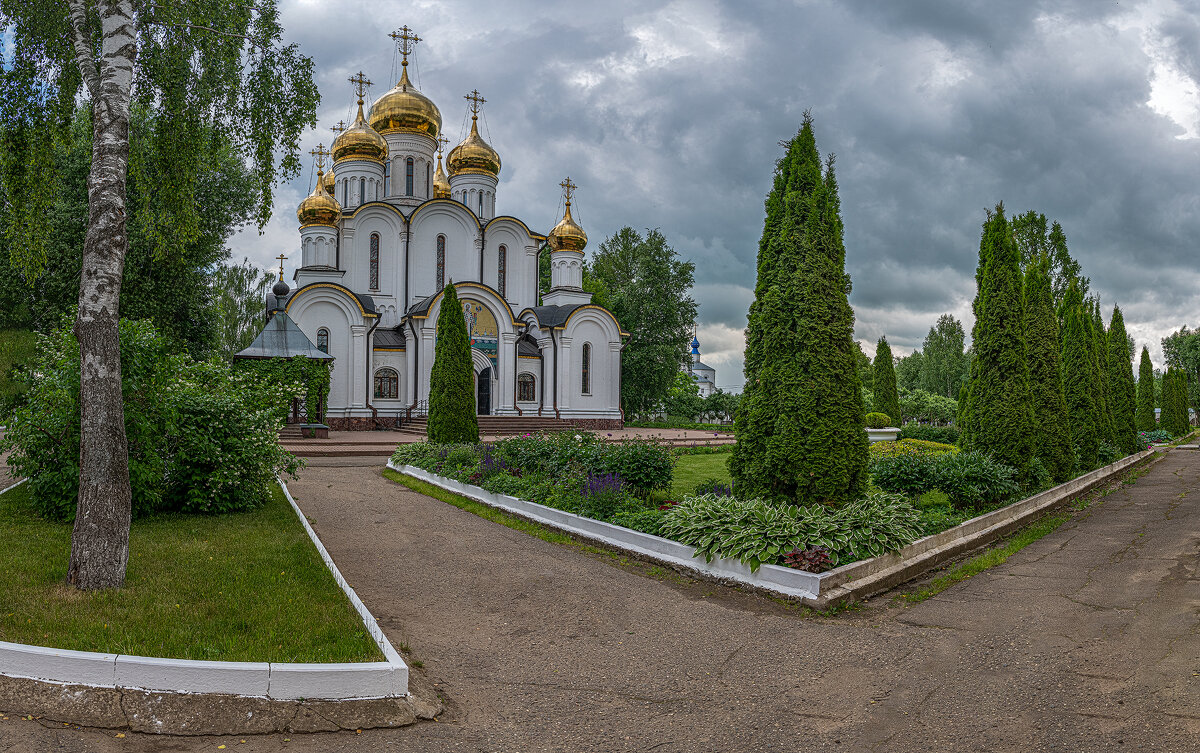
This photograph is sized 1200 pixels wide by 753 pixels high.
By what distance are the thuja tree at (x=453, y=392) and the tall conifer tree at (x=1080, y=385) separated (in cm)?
1205

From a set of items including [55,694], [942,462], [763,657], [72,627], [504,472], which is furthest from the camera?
[504,472]

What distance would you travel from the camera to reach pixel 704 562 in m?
6.51

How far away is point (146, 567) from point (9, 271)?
21.5 m

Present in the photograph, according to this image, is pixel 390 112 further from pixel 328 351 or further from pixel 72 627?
pixel 72 627

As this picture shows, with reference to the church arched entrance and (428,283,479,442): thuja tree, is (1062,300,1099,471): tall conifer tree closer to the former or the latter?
(428,283,479,442): thuja tree

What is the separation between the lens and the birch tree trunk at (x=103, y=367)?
503 cm

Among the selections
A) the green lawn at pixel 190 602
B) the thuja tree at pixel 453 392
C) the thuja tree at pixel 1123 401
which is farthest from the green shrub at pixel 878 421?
the green lawn at pixel 190 602

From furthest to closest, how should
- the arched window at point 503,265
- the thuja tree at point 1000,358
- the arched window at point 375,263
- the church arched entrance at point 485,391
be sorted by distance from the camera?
the arched window at point 503,265, the arched window at point 375,263, the church arched entrance at point 485,391, the thuja tree at point 1000,358

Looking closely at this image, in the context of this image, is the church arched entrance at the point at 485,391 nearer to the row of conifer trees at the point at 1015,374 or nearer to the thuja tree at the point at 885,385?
the thuja tree at the point at 885,385

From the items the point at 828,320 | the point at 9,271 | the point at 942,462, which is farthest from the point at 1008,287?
the point at 9,271

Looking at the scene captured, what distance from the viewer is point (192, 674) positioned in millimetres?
3646

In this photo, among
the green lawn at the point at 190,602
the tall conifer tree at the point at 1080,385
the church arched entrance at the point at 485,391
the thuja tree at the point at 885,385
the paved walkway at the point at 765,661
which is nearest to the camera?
the paved walkway at the point at 765,661

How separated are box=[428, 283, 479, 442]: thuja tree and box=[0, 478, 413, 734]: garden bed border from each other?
1167 centimetres

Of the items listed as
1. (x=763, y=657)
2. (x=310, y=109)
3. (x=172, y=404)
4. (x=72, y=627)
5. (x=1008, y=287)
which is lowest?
(x=763, y=657)
